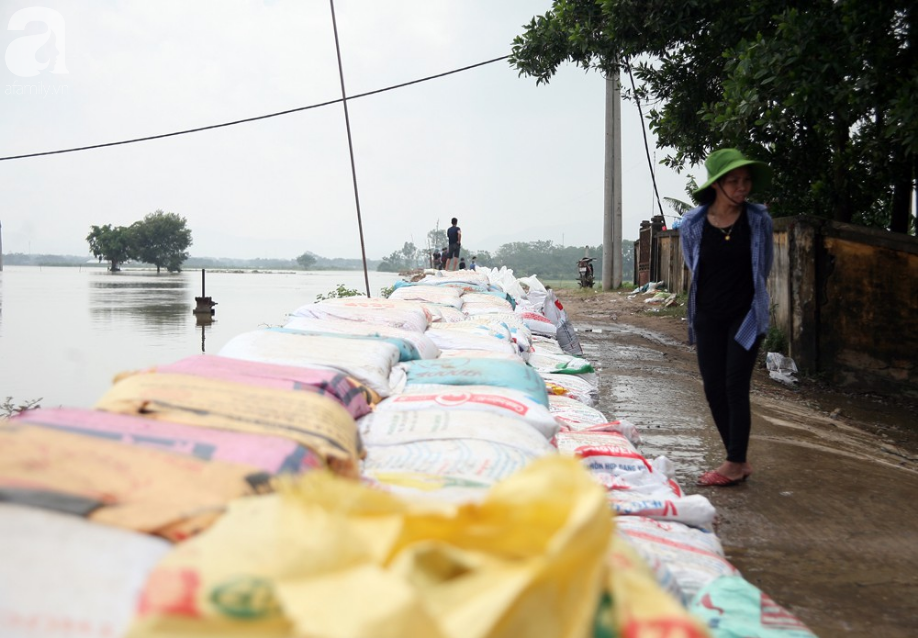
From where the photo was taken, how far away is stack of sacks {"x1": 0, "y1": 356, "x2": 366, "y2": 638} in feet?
3.08

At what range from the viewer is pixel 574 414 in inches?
129

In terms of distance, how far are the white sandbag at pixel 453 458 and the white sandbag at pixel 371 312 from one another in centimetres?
183

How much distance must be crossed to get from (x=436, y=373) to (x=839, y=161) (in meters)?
4.53

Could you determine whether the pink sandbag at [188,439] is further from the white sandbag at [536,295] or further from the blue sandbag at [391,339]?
the white sandbag at [536,295]

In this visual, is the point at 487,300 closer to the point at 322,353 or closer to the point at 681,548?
the point at 322,353

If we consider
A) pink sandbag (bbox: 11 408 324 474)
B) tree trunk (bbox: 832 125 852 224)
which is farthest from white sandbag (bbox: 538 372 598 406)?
tree trunk (bbox: 832 125 852 224)

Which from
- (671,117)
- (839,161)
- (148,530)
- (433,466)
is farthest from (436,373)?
(671,117)

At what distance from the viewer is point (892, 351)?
5211mm

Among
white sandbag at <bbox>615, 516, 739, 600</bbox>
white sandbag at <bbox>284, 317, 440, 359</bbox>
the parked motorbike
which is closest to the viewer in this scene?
white sandbag at <bbox>615, 516, 739, 600</bbox>

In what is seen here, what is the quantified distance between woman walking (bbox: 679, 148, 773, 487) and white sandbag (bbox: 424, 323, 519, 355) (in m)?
0.91

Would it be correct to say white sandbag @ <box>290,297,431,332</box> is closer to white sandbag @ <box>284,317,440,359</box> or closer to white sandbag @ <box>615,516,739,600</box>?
white sandbag @ <box>284,317,440,359</box>

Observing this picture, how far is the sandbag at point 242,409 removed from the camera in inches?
60.9

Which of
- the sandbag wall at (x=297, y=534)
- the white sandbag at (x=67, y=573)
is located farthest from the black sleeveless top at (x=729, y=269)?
the white sandbag at (x=67, y=573)

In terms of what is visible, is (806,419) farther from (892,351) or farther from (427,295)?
(427,295)
